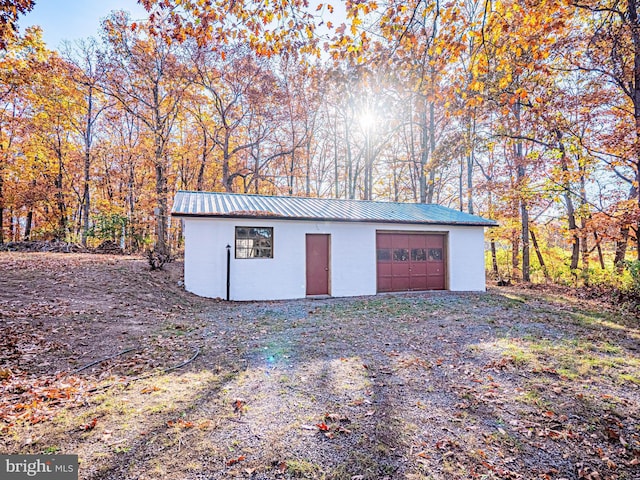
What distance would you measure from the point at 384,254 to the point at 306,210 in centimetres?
320

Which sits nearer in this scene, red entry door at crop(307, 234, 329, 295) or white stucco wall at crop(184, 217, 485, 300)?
white stucco wall at crop(184, 217, 485, 300)

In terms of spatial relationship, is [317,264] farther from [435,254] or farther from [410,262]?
[435,254]

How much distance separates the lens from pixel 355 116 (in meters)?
20.1

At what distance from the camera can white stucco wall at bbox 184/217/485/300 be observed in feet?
30.3

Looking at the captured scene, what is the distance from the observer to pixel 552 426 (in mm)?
2982

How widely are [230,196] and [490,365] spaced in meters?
9.63

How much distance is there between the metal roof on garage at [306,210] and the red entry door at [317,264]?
0.88 meters

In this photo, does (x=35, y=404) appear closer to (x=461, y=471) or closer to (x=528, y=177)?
(x=461, y=471)

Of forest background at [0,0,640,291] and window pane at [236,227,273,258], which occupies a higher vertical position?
forest background at [0,0,640,291]

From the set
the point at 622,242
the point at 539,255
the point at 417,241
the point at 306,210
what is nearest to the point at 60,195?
the point at 306,210

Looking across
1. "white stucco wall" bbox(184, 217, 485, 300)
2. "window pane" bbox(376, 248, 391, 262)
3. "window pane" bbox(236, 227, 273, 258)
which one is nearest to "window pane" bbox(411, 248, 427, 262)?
"white stucco wall" bbox(184, 217, 485, 300)

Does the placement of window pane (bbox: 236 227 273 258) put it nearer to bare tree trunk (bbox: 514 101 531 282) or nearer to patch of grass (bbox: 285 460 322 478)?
patch of grass (bbox: 285 460 322 478)

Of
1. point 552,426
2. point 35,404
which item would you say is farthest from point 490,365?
point 35,404

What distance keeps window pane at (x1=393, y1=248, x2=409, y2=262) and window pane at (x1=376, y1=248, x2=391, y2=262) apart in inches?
9.8
